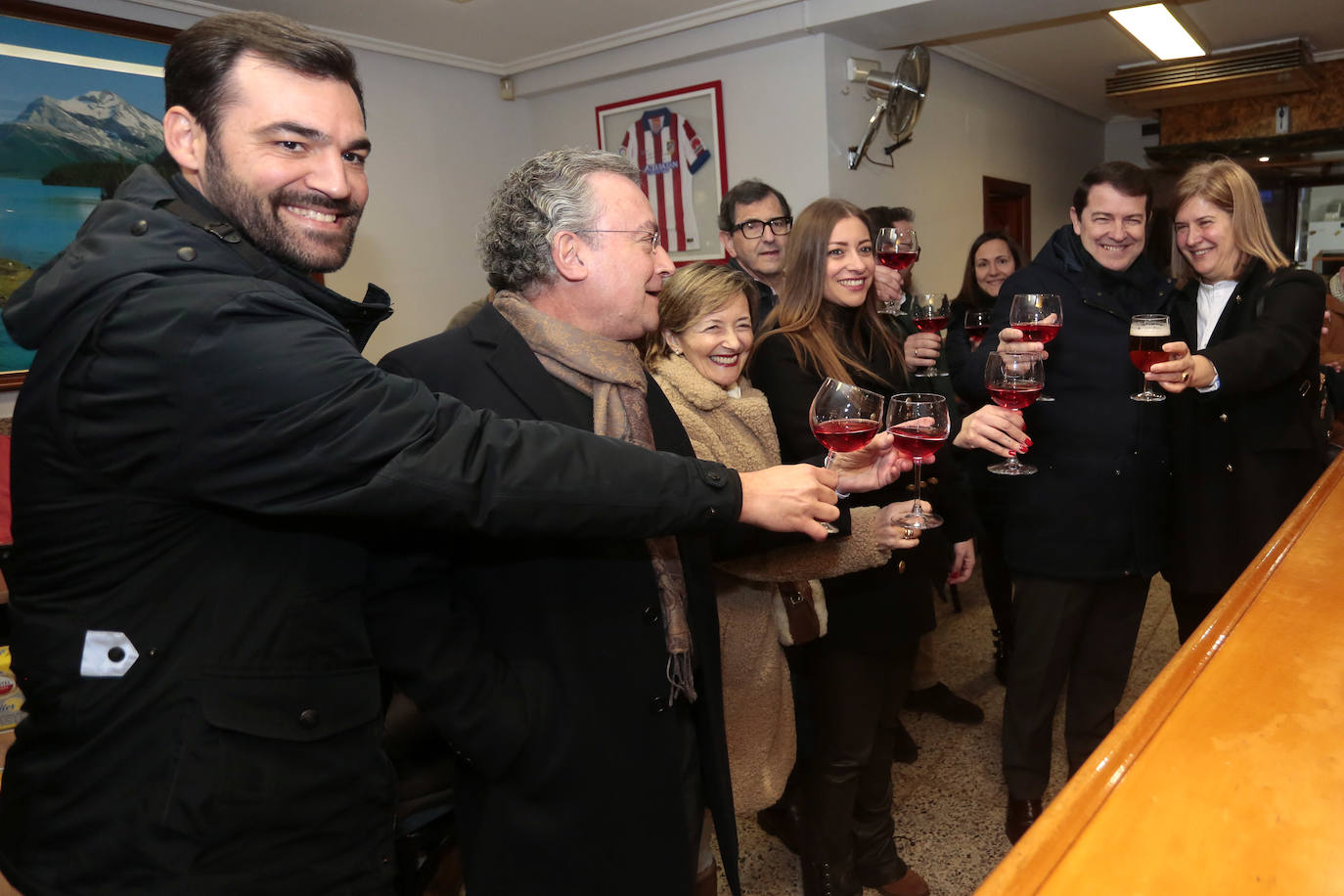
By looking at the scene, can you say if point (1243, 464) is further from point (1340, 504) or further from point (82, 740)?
point (82, 740)

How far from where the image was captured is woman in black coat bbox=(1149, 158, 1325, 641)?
2.42 m

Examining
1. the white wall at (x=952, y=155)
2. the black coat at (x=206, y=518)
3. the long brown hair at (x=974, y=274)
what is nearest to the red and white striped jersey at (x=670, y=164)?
the white wall at (x=952, y=155)

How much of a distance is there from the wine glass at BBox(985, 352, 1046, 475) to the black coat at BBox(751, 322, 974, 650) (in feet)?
0.86

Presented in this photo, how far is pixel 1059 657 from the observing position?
249 centimetres

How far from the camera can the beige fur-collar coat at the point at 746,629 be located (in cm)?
196

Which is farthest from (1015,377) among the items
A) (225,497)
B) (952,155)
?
(952,155)

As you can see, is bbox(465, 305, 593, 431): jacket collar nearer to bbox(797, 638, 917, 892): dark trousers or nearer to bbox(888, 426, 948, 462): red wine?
bbox(888, 426, 948, 462): red wine

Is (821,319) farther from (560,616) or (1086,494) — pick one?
(560,616)

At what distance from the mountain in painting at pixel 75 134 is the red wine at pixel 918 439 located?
3742mm

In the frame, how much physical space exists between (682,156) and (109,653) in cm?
498

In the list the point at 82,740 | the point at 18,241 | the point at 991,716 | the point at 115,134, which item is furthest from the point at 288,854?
the point at 115,134

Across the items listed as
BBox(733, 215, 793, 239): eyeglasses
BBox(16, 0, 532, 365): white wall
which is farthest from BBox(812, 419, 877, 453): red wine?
BBox(16, 0, 532, 365): white wall

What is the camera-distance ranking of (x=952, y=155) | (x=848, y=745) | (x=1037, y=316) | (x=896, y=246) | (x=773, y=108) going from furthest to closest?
(x=952, y=155) → (x=773, y=108) → (x=896, y=246) → (x=1037, y=316) → (x=848, y=745)

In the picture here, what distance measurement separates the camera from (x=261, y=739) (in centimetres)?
106
